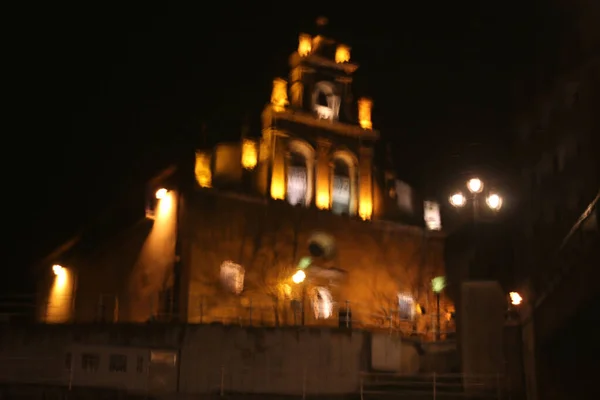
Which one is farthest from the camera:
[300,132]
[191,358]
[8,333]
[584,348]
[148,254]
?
[300,132]

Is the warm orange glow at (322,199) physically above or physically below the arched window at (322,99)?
below

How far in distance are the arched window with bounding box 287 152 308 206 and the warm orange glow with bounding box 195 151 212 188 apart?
12.6ft

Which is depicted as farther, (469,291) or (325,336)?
(325,336)

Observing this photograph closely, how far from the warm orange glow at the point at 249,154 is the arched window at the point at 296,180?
1710 mm

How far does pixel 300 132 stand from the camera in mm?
34062

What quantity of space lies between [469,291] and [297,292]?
1072 cm

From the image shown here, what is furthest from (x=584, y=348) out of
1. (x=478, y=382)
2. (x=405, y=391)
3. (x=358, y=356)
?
(x=358, y=356)

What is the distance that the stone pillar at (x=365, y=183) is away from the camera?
34719mm

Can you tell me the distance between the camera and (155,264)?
30969 mm

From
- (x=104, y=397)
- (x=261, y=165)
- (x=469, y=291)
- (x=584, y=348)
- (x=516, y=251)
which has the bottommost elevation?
(x=104, y=397)

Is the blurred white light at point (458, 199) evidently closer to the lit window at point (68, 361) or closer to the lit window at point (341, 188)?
the lit window at point (68, 361)

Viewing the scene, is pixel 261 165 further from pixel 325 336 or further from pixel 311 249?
pixel 325 336

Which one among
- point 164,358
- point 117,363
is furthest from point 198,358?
point 117,363

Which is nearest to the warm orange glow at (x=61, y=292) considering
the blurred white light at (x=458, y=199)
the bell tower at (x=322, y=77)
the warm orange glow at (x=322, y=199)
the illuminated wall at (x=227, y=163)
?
the illuminated wall at (x=227, y=163)
